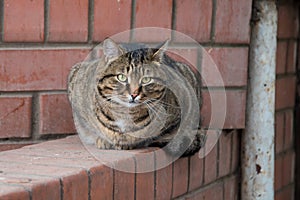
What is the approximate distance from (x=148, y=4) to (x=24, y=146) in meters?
0.68

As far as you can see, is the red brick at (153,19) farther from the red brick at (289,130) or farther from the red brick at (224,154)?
the red brick at (289,130)

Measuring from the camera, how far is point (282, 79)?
325cm

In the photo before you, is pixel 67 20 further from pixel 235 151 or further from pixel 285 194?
pixel 285 194

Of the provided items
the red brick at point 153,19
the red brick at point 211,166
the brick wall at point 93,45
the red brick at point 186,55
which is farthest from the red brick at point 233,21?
the red brick at point 211,166

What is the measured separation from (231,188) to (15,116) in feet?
3.11

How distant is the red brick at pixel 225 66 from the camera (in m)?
2.84

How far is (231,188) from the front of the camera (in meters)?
2.97

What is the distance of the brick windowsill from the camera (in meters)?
1.77

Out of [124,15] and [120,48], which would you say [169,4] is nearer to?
[124,15]

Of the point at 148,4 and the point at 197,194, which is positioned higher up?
the point at 148,4

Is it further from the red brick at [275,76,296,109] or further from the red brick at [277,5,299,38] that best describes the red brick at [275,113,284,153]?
the red brick at [277,5,299,38]

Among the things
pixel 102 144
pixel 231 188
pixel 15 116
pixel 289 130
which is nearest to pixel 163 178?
pixel 102 144

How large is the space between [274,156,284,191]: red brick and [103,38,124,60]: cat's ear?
1.10 m

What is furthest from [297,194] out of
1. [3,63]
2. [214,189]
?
[3,63]
